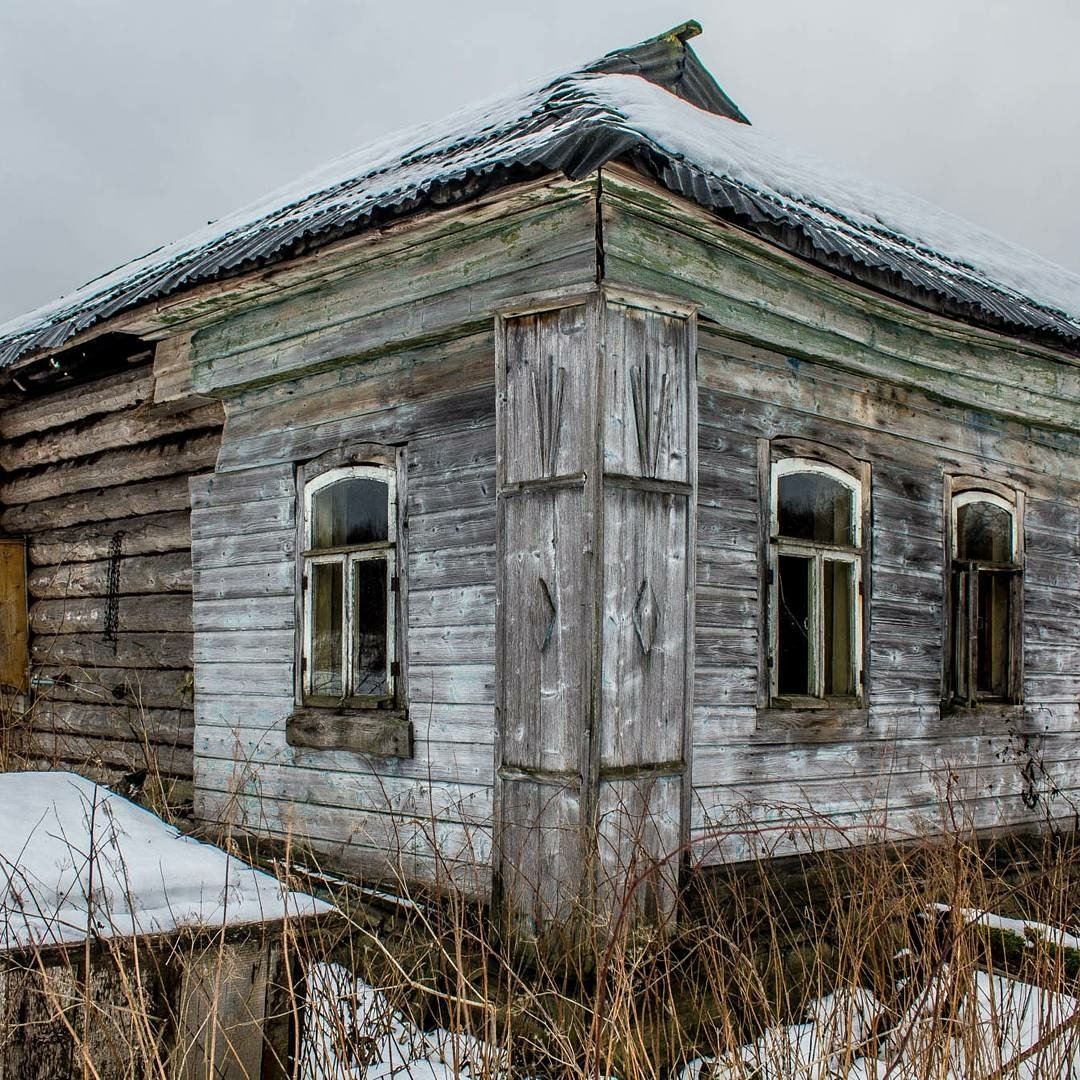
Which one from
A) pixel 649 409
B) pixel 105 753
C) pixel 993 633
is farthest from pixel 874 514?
pixel 105 753

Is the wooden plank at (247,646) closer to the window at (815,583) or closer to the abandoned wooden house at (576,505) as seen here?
the abandoned wooden house at (576,505)

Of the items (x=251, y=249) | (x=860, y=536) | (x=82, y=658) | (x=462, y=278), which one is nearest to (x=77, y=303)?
(x=82, y=658)

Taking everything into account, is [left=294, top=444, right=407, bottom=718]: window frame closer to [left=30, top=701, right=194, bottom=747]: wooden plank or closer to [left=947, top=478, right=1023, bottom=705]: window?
[left=30, top=701, right=194, bottom=747]: wooden plank

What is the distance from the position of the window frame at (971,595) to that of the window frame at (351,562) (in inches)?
123

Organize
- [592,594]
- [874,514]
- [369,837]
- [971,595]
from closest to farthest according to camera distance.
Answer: [592,594] → [369,837] → [874,514] → [971,595]

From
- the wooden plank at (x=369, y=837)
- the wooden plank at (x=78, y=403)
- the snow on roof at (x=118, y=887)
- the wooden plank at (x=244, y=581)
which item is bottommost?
the wooden plank at (x=369, y=837)

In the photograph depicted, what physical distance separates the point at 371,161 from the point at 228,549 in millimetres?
2640

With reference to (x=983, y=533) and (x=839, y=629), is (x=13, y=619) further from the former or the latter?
(x=983, y=533)

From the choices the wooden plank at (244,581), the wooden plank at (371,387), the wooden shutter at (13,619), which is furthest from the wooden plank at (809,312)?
the wooden shutter at (13,619)

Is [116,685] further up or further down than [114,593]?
further down

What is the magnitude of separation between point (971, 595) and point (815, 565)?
1.34 metres

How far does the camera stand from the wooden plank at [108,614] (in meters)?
6.89

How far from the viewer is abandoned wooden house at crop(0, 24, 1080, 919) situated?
4602 mm

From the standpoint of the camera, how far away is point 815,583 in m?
5.72
